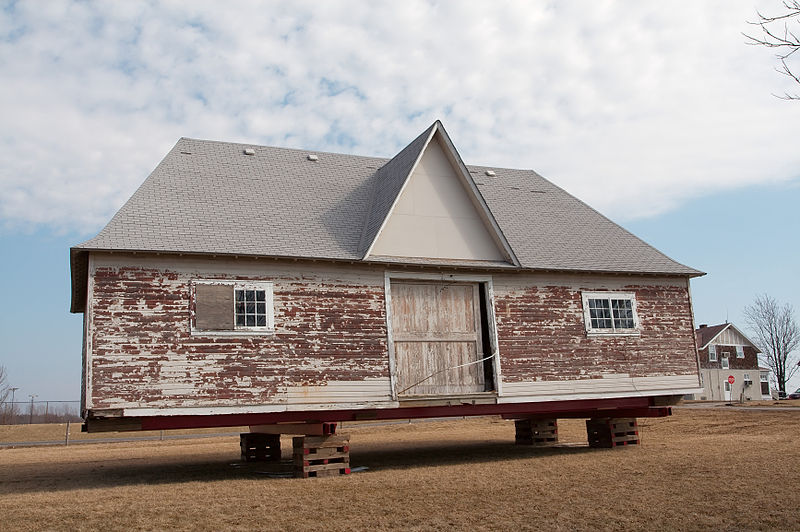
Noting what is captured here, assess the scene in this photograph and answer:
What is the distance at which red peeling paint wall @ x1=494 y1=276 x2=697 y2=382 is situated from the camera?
1820cm

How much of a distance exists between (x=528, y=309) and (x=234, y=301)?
7.40m

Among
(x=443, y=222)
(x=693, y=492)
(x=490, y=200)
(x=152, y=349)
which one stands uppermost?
(x=490, y=200)

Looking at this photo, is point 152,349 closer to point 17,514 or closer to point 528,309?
point 17,514

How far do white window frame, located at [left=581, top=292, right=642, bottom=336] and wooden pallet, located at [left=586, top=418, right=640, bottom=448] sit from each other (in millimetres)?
2654

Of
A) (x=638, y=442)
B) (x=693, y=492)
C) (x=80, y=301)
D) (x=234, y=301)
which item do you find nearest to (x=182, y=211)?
(x=234, y=301)

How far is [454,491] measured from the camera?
13.1 m

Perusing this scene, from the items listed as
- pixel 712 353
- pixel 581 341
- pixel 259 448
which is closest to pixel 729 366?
pixel 712 353

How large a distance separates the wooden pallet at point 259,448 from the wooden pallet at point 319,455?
512cm

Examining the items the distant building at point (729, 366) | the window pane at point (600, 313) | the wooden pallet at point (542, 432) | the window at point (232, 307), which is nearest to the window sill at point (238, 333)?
the window at point (232, 307)

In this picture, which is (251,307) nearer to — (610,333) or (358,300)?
(358,300)

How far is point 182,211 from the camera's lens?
55.5 feet

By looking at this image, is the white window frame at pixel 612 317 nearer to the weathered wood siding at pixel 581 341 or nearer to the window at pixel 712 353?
the weathered wood siding at pixel 581 341

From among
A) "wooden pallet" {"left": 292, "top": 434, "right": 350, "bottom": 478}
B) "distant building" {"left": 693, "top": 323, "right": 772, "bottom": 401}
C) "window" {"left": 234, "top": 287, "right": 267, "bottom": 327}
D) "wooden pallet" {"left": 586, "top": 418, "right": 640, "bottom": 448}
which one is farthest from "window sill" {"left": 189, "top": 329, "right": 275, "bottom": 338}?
"distant building" {"left": 693, "top": 323, "right": 772, "bottom": 401}

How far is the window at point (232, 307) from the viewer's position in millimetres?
15406
